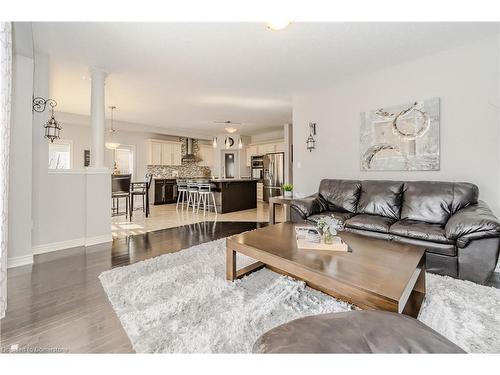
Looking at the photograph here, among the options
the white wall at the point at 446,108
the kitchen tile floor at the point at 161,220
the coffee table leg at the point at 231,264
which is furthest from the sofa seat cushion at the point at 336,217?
the kitchen tile floor at the point at 161,220

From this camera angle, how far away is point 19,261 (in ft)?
8.14

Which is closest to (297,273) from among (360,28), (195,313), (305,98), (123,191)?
(195,313)

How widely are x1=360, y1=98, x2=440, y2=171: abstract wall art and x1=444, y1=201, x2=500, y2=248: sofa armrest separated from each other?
3.80 feet

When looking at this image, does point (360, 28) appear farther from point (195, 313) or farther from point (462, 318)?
point (195, 313)

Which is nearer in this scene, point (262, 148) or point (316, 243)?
point (316, 243)

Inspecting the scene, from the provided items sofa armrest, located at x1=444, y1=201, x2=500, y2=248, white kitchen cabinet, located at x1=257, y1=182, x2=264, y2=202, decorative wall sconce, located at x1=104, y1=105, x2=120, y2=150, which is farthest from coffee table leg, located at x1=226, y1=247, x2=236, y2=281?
white kitchen cabinet, located at x1=257, y1=182, x2=264, y2=202

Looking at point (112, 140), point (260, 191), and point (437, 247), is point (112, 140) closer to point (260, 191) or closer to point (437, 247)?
point (260, 191)

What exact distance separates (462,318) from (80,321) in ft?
8.21

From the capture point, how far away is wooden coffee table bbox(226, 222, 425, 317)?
3.96 ft

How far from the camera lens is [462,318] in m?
1.54

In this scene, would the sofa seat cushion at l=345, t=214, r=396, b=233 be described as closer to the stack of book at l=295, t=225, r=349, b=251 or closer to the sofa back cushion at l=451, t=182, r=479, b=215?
the sofa back cushion at l=451, t=182, r=479, b=215

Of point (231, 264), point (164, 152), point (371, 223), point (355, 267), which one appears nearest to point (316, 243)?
point (355, 267)

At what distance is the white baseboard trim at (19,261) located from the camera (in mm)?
2420

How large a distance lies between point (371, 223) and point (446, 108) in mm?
1809
